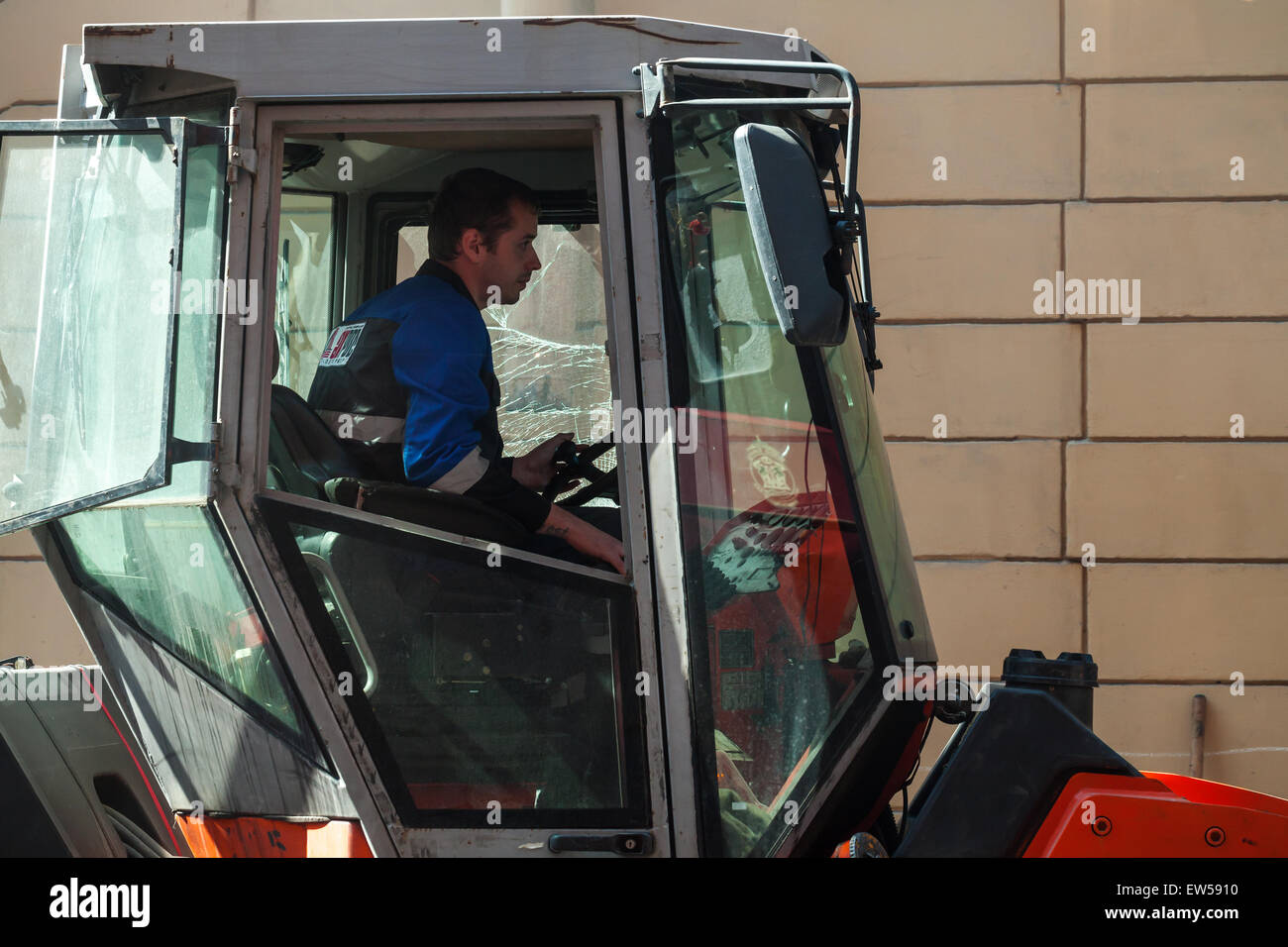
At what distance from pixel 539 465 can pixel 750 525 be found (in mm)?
648

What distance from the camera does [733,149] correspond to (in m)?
2.05

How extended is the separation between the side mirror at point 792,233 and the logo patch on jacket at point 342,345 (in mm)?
818

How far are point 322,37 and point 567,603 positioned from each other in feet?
3.37

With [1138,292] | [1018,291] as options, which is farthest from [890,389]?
[1138,292]

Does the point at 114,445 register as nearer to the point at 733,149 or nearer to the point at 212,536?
the point at 212,536

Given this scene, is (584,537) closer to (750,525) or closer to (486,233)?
(750,525)

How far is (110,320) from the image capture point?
2.03m

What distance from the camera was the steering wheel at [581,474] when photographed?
8.23 ft

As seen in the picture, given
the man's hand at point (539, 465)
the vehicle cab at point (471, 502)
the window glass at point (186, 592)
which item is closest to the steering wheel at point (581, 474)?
the man's hand at point (539, 465)

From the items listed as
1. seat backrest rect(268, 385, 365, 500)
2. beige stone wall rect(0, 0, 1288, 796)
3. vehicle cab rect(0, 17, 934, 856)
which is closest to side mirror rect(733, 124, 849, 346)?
vehicle cab rect(0, 17, 934, 856)

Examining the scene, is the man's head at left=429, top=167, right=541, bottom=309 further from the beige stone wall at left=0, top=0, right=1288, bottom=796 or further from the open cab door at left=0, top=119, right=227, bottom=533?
the beige stone wall at left=0, top=0, right=1288, bottom=796

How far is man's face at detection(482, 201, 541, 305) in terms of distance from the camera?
8.14 feet

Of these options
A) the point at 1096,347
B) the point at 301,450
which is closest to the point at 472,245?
the point at 301,450
